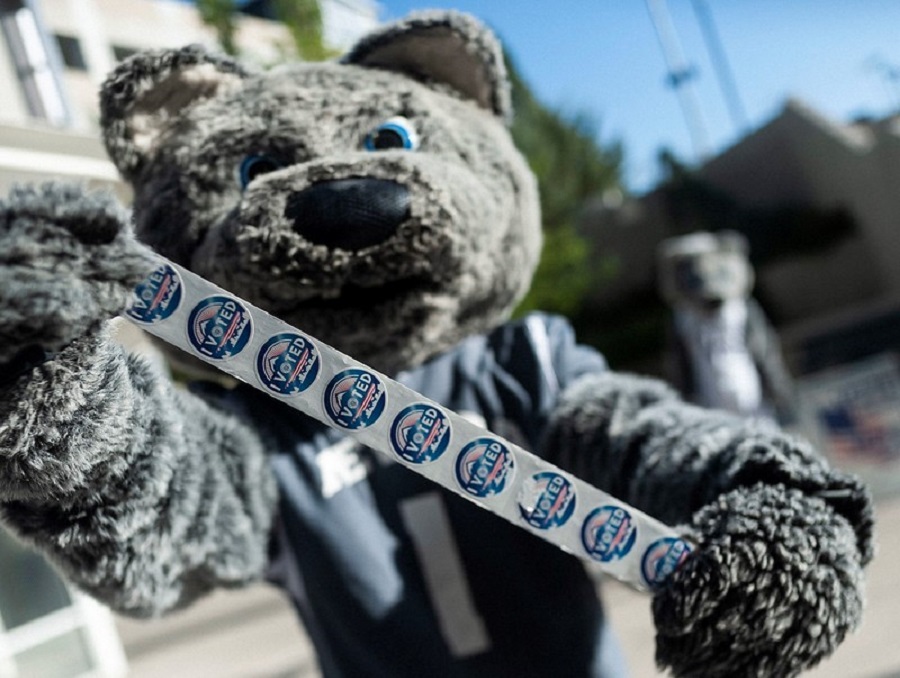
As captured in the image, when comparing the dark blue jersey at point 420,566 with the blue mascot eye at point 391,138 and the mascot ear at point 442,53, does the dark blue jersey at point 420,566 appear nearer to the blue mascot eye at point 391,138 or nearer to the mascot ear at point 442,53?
the blue mascot eye at point 391,138

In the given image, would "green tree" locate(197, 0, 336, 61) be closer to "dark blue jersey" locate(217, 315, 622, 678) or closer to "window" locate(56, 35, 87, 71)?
"dark blue jersey" locate(217, 315, 622, 678)

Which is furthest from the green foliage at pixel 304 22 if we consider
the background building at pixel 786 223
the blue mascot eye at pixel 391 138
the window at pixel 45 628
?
the background building at pixel 786 223

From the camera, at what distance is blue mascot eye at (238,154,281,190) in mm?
1693

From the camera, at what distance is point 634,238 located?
789 inches

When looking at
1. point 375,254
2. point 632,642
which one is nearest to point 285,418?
point 375,254

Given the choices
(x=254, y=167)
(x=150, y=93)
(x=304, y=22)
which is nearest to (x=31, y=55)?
(x=304, y=22)

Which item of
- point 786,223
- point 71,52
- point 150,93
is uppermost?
point 150,93

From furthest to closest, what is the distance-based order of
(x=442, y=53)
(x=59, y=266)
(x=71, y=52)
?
(x=71, y=52) → (x=442, y=53) → (x=59, y=266)

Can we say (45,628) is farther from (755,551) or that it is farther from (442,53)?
(755,551)

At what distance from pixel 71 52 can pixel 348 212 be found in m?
19.0

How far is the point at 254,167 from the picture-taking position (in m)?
1.70

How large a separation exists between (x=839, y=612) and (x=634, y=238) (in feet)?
63.0

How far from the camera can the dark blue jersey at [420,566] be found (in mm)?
1681

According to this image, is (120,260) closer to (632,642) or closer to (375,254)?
(375,254)
